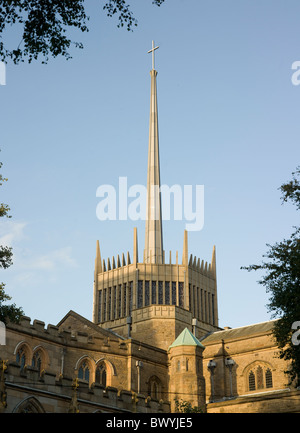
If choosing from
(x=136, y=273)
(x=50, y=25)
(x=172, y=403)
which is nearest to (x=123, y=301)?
(x=136, y=273)

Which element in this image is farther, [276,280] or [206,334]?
[206,334]

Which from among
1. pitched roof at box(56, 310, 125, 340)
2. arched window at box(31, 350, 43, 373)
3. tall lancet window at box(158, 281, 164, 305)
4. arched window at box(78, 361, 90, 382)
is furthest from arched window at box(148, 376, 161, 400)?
tall lancet window at box(158, 281, 164, 305)

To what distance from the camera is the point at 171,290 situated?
225 ft

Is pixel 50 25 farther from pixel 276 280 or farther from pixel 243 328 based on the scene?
pixel 243 328

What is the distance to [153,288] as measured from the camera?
68.2 m

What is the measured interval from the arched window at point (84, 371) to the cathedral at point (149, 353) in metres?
0.08

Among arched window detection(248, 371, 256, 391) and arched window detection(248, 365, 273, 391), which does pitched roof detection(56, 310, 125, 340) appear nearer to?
arched window detection(248, 371, 256, 391)

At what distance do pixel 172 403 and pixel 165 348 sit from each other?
1303 centimetres

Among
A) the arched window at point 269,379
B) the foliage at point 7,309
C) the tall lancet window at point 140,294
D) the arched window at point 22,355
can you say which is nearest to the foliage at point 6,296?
the foliage at point 7,309

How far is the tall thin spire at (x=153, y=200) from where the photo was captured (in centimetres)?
7231

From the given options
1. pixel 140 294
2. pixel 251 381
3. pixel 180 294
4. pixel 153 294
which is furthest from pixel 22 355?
pixel 180 294

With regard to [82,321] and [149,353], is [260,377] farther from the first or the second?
[82,321]

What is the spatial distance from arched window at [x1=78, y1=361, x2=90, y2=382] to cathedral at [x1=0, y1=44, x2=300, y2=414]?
8 cm
